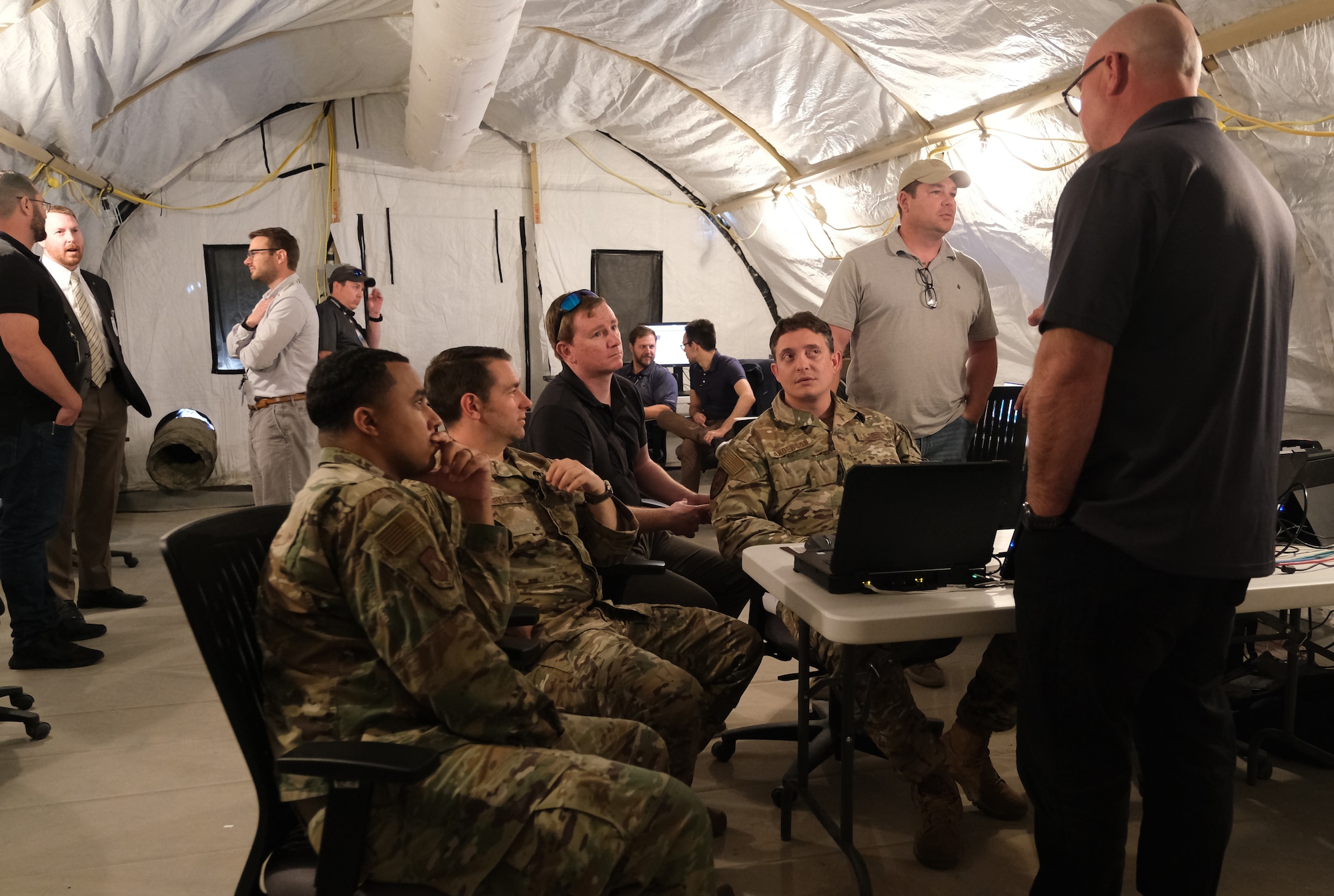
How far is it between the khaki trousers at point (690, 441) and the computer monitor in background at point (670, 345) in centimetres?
101

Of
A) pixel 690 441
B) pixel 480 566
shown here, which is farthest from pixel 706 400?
pixel 480 566

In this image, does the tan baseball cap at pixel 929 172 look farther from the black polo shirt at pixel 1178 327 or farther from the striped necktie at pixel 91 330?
the striped necktie at pixel 91 330

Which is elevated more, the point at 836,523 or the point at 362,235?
the point at 362,235

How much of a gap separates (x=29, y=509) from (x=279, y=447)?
3.53ft

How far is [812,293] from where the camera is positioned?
6617 mm

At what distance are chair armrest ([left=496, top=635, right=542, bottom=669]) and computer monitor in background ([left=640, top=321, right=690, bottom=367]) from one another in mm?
5270

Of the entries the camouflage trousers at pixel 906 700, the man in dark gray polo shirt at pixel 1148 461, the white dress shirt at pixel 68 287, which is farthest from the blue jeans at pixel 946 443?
the white dress shirt at pixel 68 287

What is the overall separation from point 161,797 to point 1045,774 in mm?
2237

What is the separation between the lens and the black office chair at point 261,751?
3.83 feet

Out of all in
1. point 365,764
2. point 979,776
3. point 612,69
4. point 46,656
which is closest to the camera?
point 365,764

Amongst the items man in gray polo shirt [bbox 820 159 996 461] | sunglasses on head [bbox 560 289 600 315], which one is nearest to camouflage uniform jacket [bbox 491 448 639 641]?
sunglasses on head [bbox 560 289 600 315]

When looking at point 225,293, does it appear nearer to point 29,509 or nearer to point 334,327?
point 334,327

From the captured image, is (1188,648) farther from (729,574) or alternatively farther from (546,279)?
(546,279)

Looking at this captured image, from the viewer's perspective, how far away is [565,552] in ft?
7.14
